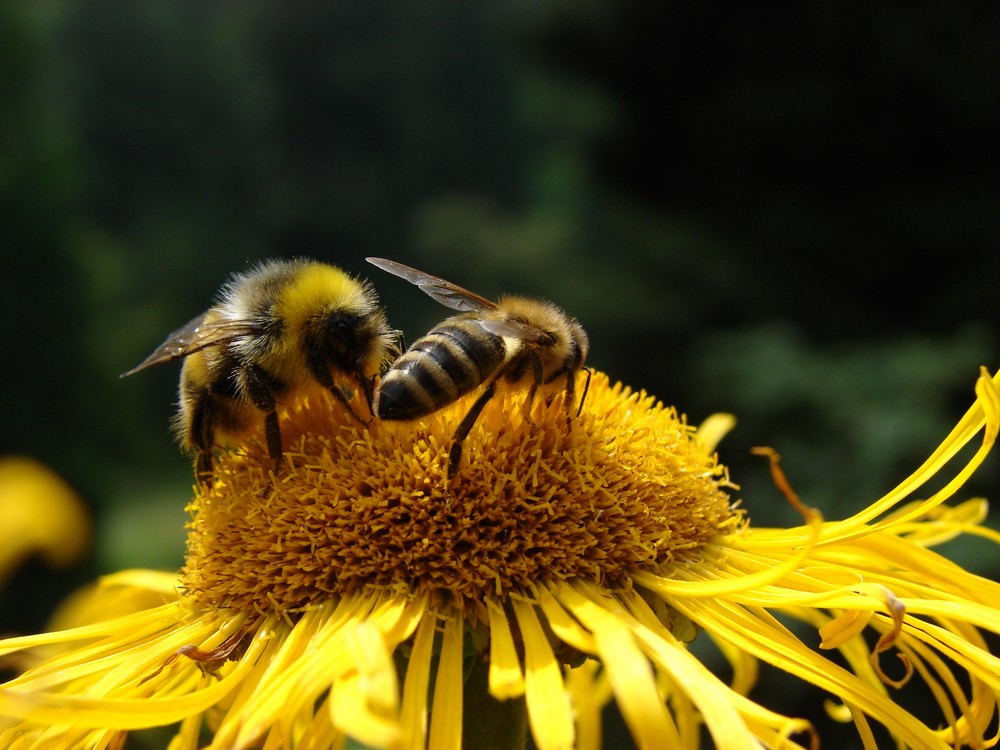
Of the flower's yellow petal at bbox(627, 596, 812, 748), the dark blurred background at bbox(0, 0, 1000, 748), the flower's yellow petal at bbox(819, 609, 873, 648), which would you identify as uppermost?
the dark blurred background at bbox(0, 0, 1000, 748)

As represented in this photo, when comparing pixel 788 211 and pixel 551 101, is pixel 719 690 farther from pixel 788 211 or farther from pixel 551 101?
pixel 551 101

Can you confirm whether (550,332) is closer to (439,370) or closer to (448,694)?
(439,370)

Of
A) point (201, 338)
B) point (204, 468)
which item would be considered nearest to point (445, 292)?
point (201, 338)

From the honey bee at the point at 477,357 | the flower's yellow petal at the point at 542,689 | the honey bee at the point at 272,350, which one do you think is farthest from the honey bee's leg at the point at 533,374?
the flower's yellow petal at the point at 542,689

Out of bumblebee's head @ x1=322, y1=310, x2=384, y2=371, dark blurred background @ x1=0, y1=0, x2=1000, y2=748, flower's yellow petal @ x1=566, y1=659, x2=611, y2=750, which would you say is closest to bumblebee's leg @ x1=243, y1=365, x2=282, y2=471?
bumblebee's head @ x1=322, y1=310, x2=384, y2=371

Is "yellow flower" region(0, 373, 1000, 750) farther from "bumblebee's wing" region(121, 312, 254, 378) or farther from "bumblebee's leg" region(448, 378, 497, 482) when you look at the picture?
"bumblebee's wing" region(121, 312, 254, 378)

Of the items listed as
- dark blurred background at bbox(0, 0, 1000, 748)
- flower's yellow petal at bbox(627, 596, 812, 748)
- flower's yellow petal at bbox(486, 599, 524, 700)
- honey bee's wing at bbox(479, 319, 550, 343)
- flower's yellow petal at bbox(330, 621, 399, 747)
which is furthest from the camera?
dark blurred background at bbox(0, 0, 1000, 748)

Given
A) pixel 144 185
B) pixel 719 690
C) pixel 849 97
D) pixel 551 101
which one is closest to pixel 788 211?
pixel 849 97
